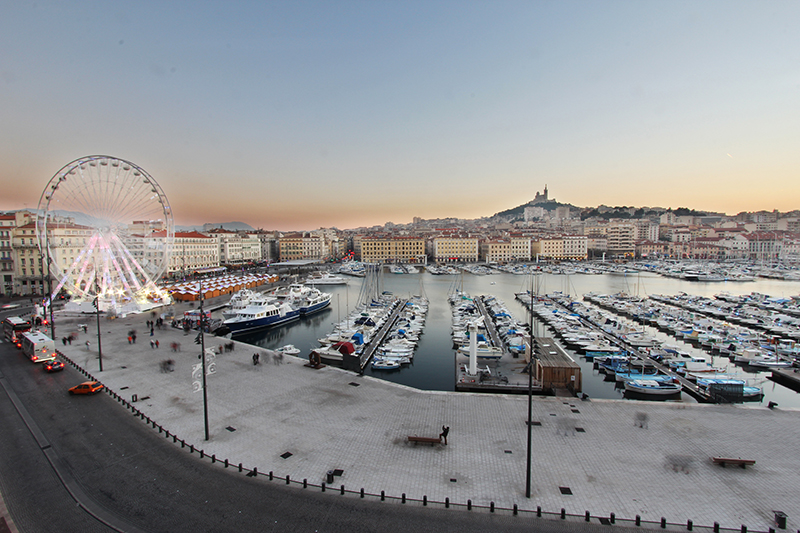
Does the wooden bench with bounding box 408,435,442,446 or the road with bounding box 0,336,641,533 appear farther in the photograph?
the wooden bench with bounding box 408,435,442,446

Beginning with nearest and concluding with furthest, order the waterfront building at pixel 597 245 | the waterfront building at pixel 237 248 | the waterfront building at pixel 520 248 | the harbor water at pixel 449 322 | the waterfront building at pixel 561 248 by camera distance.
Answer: the harbor water at pixel 449 322, the waterfront building at pixel 237 248, the waterfront building at pixel 520 248, the waterfront building at pixel 561 248, the waterfront building at pixel 597 245

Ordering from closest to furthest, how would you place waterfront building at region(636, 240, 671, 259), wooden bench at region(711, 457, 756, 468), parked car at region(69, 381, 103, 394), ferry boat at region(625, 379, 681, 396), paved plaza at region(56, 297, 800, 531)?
1. paved plaza at region(56, 297, 800, 531)
2. wooden bench at region(711, 457, 756, 468)
3. parked car at region(69, 381, 103, 394)
4. ferry boat at region(625, 379, 681, 396)
5. waterfront building at region(636, 240, 671, 259)

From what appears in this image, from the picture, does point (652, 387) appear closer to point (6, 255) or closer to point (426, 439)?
point (426, 439)

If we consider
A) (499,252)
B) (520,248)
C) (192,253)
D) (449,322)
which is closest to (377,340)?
(449,322)

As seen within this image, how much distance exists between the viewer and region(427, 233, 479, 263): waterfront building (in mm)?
89000

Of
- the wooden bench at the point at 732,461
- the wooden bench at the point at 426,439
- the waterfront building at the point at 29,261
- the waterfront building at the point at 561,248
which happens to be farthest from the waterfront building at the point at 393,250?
the wooden bench at the point at 732,461

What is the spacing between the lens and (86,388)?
470 inches

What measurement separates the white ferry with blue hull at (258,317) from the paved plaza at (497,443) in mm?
11438

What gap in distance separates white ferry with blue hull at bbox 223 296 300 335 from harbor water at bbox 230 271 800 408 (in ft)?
2.00

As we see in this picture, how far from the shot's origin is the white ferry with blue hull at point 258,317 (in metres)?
25.4

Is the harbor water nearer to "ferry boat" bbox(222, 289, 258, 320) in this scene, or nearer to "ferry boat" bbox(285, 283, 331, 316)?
"ferry boat" bbox(285, 283, 331, 316)

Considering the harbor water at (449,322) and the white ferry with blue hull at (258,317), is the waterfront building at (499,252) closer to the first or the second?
the harbor water at (449,322)

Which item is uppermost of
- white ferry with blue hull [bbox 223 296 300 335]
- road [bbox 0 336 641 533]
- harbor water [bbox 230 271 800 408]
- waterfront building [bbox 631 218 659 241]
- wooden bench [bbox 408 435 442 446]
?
waterfront building [bbox 631 218 659 241]

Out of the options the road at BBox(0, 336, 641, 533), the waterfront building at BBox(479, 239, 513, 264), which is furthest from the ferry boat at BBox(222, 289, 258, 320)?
the waterfront building at BBox(479, 239, 513, 264)
